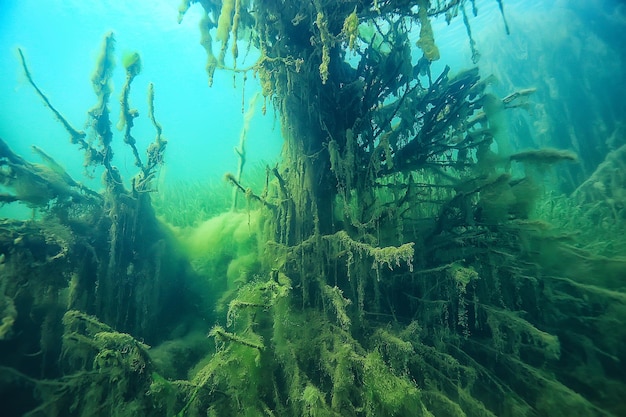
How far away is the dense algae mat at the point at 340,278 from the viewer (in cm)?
254

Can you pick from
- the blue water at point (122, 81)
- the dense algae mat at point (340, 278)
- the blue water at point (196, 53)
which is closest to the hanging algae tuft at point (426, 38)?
the dense algae mat at point (340, 278)

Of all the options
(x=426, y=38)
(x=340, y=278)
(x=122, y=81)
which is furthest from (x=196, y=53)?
(x=340, y=278)

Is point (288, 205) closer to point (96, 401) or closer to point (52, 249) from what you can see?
point (96, 401)

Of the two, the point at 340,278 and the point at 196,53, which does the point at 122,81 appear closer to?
the point at 196,53

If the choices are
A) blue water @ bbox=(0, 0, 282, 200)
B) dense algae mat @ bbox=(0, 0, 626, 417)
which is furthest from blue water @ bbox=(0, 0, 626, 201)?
dense algae mat @ bbox=(0, 0, 626, 417)

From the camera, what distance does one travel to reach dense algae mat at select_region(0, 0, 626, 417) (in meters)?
2.54

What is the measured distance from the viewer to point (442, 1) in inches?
133

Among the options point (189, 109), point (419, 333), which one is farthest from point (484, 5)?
point (189, 109)

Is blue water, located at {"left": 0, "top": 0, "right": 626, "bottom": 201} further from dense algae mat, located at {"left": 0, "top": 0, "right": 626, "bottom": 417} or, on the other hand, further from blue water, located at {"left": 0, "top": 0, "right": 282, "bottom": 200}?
dense algae mat, located at {"left": 0, "top": 0, "right": 626, "bottom": 417}

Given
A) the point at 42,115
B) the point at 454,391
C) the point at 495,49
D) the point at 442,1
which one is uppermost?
the point at 42,115

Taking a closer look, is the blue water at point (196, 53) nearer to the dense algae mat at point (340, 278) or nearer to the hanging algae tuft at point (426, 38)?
the dense algae mat at point (340, 278)

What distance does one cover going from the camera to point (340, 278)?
11.0 ft

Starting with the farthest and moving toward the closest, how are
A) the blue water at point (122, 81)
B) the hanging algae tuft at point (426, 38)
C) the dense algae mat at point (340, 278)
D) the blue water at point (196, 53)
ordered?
1. the blue water at point (122, 81)
2. the blue water at point (196, 53)
3. the hanging algae tuft at point (426, 38)
4. the dense algae mat at point (340, 278)

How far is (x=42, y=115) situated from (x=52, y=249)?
12004 cm
